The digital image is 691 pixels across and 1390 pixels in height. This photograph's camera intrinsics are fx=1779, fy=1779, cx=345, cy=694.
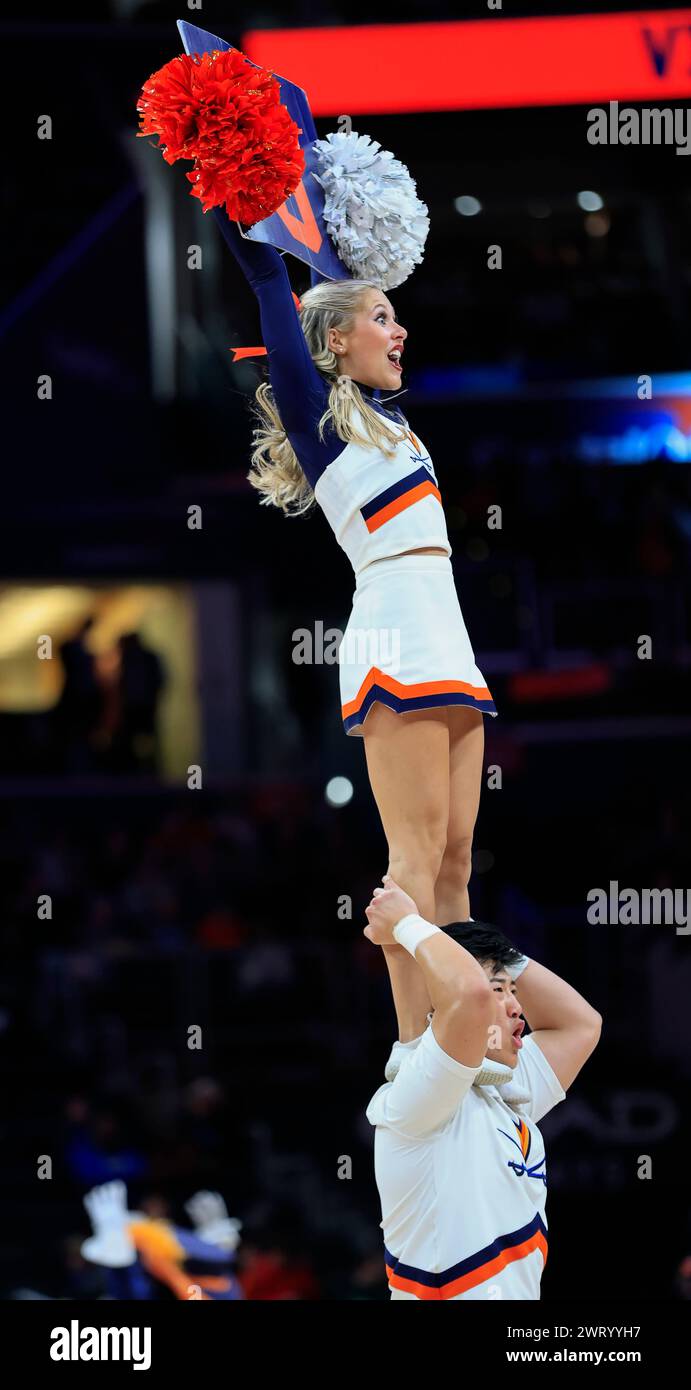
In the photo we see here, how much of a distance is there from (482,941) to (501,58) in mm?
5602

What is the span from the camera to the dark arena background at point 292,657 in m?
8.08

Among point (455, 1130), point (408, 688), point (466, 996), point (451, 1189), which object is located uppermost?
point (408, 688)

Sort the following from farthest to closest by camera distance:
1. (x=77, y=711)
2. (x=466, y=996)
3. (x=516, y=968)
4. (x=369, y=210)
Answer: (x=77, y=711)
(x=369, y=210)
(x=516, y=968)
(x=466, y=996)

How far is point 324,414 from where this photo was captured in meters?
3.98

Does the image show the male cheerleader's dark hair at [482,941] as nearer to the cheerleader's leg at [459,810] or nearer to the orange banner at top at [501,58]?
the cheerleader's leg at [459,810]

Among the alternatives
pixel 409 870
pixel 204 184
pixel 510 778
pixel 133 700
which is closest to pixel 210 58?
pixel 204 184

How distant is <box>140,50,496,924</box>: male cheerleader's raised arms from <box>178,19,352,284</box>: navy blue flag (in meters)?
0.03

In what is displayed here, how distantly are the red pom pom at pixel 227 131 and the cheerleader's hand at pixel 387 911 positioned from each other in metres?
1.47

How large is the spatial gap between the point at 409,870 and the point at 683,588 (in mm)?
5893

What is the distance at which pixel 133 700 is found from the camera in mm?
10836

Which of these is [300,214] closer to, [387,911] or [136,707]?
[387,911]

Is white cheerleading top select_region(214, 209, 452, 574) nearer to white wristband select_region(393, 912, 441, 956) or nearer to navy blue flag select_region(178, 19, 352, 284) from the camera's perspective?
navy blue flag select_region(178, 19, 352, 284)

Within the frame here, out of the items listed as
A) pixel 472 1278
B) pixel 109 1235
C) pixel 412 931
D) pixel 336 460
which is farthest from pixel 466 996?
pixel 109 1235
